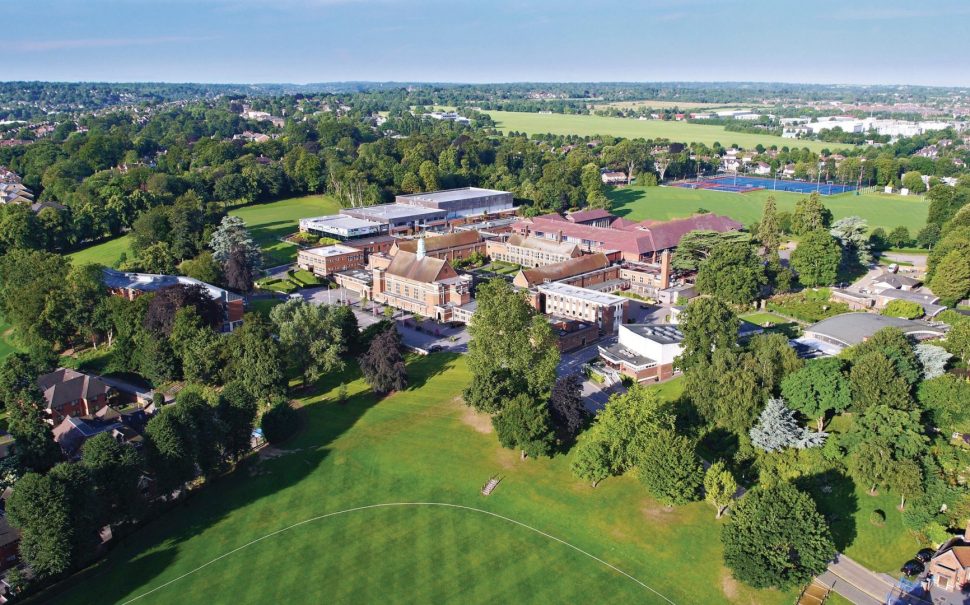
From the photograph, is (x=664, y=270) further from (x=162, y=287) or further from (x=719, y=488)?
(x=162, y=287)

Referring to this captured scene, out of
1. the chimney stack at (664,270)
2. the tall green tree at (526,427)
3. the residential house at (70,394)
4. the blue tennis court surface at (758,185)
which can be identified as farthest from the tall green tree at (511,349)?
the blue tennis court surface at (758,185)

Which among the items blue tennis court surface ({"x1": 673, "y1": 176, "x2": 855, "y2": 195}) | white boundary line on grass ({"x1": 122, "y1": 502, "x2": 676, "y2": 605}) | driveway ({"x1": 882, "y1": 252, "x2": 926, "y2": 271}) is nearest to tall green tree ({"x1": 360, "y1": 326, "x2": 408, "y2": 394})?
white boundary line on grass ({"x1": 122, "y1": 502, "x2": 676, "y2": 605})

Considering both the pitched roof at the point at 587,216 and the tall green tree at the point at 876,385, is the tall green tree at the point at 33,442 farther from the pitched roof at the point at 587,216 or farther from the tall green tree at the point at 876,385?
the pitched roof at the point at 587,216

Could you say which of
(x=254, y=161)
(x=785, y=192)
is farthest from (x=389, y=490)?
(x=785, y=192)

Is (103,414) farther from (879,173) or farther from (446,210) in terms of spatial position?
(879,173)

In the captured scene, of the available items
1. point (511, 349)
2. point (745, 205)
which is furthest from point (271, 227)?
point (745, 205)
